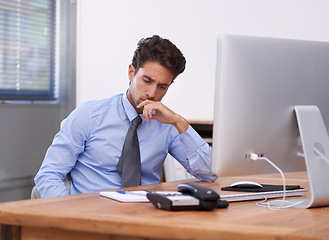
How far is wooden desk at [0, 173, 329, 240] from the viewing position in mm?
1025

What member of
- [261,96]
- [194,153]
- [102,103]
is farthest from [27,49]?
[261,96]

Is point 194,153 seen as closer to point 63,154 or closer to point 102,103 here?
→ point 102,103

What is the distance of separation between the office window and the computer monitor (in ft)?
6.90

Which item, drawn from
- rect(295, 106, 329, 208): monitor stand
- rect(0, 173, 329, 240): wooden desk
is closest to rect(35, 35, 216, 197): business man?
rect(0, 173, 329, 240): wooden desk

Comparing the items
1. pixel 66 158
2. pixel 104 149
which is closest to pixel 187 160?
pixel 104 149

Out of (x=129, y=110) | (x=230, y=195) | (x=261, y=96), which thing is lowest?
(x=230, y=195)

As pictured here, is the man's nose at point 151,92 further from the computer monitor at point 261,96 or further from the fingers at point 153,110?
the computer monitor at point 261,96

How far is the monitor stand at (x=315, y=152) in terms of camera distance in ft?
4.45

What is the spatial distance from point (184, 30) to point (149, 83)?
1.45 m

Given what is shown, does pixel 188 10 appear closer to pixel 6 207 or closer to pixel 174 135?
pixel 174 135

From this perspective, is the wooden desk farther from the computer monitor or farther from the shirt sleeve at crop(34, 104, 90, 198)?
the shirt sleeve at crop(34, 104, 90, 198)

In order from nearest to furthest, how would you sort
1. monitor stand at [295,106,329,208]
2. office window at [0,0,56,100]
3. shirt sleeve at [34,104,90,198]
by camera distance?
monitor stand at [295,106,329,208] → shirt sleeve at [34,104,90,198] → office window at [0,0,56,100]

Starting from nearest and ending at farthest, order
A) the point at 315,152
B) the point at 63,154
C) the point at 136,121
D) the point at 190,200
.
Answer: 1. the point at 190,200
2. the point at 315,152
3. the point at 63,154
4. the point at 136,121

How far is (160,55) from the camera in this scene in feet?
6.75
